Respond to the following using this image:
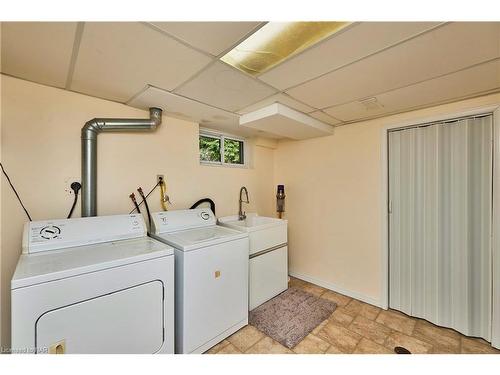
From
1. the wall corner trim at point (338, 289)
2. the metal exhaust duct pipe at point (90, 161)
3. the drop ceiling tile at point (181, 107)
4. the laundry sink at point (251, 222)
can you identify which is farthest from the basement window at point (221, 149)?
the wall corner trim at point (338, 289)

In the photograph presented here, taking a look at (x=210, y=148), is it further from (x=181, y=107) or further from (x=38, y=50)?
(x=38, y=50)

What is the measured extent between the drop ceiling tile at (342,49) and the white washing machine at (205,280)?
1.42 meters

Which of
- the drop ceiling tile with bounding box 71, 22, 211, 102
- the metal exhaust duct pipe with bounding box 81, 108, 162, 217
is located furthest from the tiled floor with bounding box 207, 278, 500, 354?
the drop ceiling tile with bounding box 71, 22, 211, 102

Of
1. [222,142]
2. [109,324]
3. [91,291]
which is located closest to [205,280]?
[109,324]

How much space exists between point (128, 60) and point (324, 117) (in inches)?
79.2

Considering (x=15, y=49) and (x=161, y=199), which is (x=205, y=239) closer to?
(x=161, y=199)

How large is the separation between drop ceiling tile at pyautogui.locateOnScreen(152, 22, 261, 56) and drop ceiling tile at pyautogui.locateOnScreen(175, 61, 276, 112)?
21 centimetres

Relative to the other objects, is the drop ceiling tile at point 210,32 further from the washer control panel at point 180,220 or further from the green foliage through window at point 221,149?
the green foliage through window at point 221,149

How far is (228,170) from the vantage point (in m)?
3.09

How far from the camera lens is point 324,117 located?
253 centimetres

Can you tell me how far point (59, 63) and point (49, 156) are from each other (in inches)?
29.7

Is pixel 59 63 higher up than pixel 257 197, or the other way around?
pixel 59 63
